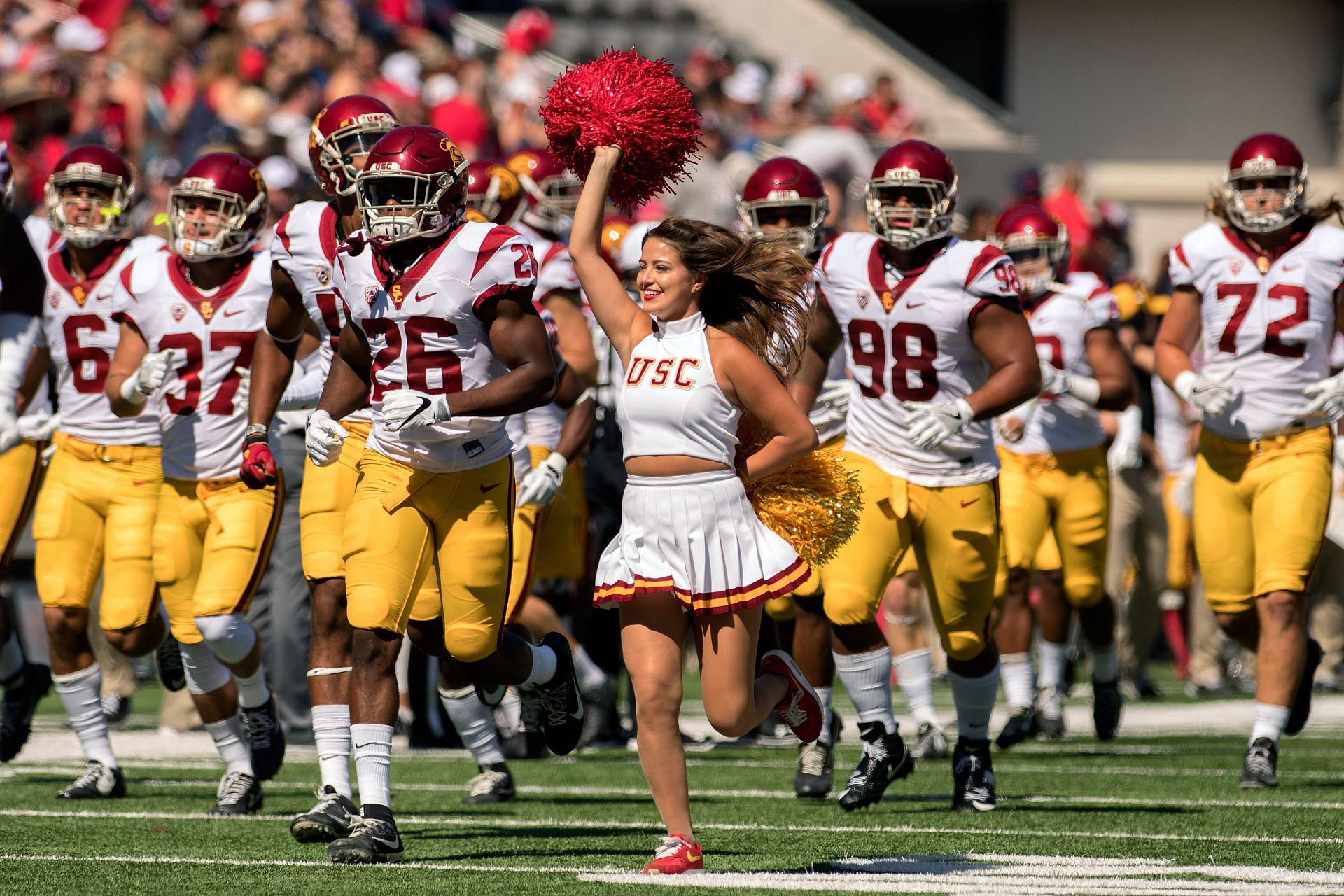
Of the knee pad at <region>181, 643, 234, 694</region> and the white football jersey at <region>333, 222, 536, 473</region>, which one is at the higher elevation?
the white football jersey at <region>333, 222, 536, 473</region>

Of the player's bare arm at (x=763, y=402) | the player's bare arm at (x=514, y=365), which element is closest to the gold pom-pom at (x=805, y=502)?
the player's bare arm at (x=763, y=402)

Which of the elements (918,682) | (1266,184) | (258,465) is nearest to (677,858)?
(258,465)

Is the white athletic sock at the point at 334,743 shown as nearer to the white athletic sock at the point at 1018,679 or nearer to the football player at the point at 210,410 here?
the football player at the point at 210,410

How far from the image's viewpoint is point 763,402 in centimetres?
537

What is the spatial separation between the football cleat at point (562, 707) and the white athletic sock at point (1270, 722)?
2526 mm

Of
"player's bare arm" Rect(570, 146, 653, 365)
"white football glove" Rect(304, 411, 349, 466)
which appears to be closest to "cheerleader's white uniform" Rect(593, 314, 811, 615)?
"player's bare arm" Rect(570, 146, 653, 365)

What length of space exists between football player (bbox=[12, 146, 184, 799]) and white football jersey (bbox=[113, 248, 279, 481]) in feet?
0.73

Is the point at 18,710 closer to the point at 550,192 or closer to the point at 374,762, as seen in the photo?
the point at 374,762

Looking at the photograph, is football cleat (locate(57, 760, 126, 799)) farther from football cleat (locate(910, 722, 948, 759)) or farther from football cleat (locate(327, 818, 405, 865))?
football cleat (locate(910, 722, 948, 759))

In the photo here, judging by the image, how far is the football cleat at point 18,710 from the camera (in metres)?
7.82

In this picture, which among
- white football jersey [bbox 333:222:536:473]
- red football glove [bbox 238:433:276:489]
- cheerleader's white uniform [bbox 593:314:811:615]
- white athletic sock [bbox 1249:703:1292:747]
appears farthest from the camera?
white athletic sock [bbox 1249:703:1292:747]

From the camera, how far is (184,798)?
23.6ft

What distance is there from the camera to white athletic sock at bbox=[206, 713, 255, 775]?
6934 mm

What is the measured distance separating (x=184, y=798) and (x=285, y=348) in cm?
169
